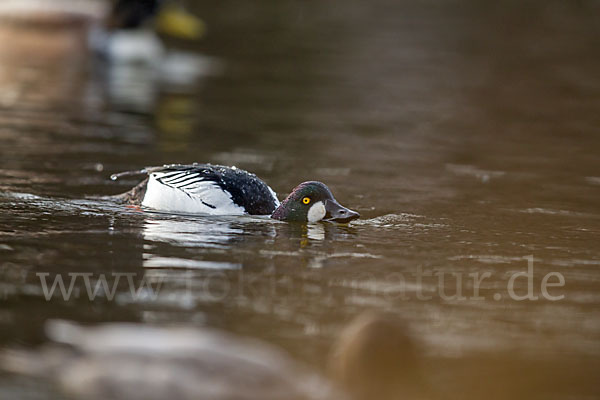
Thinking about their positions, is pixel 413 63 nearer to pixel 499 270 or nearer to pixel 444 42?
pixel 444 42

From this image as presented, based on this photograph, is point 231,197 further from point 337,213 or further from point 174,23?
point 174,23

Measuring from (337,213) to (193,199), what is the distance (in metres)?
1.51

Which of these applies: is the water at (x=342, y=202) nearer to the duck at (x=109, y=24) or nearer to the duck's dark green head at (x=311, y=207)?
the duck's dark green head at (x=311, y=207)

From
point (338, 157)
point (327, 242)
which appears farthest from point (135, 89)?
point (327, 242)

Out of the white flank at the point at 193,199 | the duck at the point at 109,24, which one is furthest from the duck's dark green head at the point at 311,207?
the duck at the point at 109,24

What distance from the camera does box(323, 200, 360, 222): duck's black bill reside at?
11594 mm

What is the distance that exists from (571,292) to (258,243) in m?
3.01

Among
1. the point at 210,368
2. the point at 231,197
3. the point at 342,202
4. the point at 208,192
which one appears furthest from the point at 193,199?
the point at 210,368

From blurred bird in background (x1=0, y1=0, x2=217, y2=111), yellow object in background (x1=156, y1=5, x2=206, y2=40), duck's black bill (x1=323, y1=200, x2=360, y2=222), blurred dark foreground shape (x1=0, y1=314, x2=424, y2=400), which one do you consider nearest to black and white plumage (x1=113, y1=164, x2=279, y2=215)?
duck's black bill (x1=323, y1=200, x2=360, y2=222)

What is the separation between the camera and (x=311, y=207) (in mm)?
11633

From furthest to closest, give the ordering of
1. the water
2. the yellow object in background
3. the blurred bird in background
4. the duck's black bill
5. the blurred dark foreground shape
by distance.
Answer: the yellow object in background
the blurred bird in background
the duck's black bill
the water
the blurred dark foreground shape

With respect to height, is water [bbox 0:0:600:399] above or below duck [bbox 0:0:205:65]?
below

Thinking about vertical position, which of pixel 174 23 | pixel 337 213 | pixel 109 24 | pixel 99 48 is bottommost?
pixel 337 213

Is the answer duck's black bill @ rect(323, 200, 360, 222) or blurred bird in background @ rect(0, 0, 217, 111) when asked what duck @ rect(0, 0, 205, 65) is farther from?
duck's black bill @ rect(323, 200, 360, 222)
